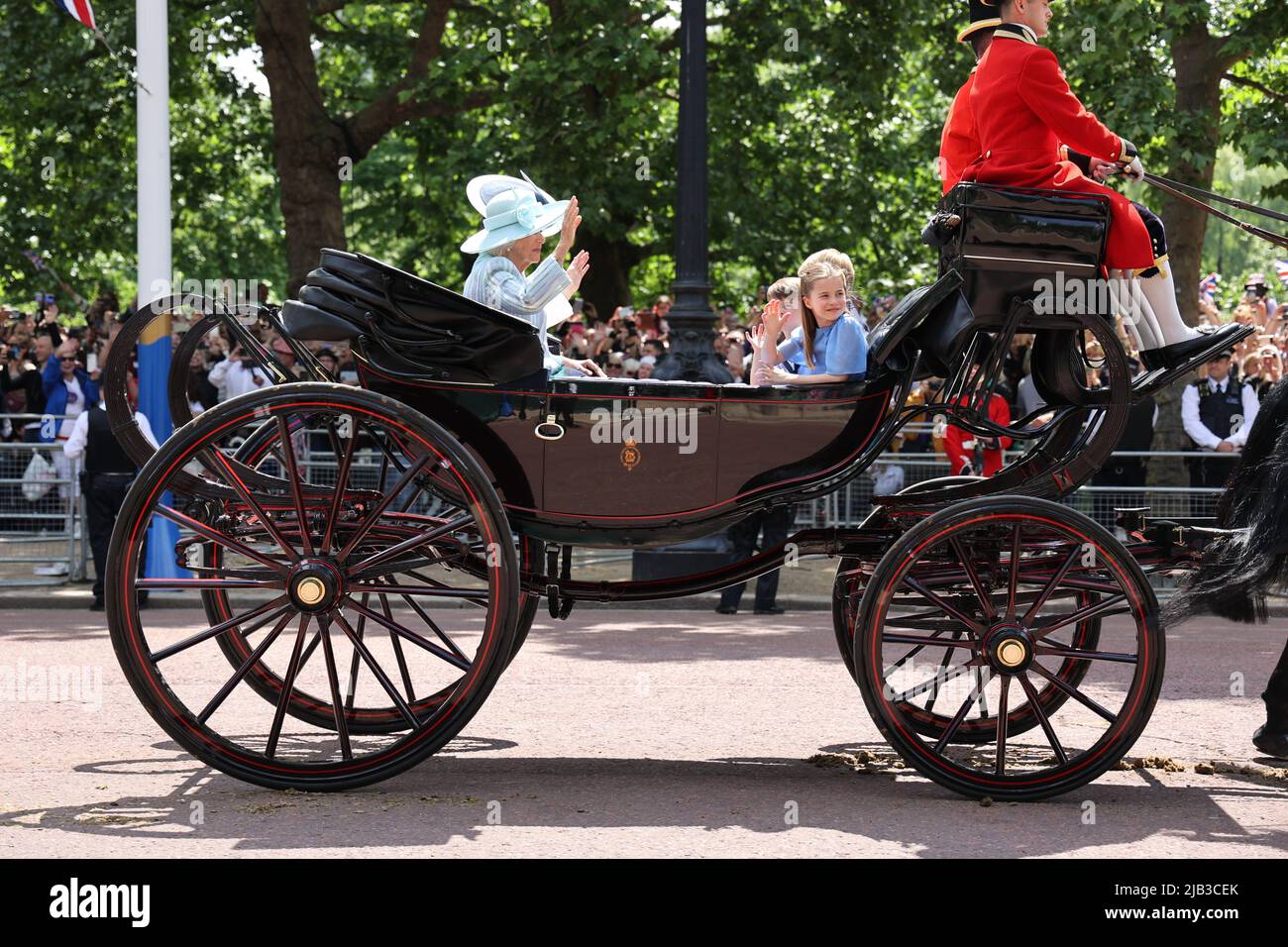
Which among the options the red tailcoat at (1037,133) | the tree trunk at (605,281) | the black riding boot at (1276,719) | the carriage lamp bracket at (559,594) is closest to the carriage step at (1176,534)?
the black riding boot at (1276,719)

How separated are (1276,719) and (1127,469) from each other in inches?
275

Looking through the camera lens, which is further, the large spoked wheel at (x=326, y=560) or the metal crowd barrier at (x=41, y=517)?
the metal crowd barrier at (x=41, y=517)

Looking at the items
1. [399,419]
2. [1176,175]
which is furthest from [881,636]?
[1176,175]

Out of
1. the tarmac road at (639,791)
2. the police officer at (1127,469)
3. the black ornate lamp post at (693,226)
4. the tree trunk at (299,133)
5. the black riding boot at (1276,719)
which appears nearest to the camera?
the tarmac road at (639,791)

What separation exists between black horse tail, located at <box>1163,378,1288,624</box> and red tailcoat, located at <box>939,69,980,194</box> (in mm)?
1465

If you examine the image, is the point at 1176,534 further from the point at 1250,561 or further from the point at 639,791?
the point at 639,791

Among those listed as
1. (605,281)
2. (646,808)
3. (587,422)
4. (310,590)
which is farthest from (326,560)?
(605,281)

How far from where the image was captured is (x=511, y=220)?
6.35m

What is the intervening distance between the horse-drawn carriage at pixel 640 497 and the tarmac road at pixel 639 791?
0.77 feet

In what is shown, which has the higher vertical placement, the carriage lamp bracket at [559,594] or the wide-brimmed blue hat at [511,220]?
the wide-brimmed blue hat at [511,220]

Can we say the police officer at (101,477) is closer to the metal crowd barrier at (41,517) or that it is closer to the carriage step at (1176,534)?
the metal crowd barrier at (41,517)

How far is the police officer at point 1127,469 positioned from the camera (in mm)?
12719

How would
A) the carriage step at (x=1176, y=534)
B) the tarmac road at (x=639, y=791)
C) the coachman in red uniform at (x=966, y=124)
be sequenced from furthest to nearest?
the coachman in red uniform at (x=966, y=124) < the carriage step at (x=1176, y=534) < the tarmac road at (x=639, y=791)

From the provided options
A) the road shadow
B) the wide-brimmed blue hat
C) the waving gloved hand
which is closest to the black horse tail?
the road shadow
